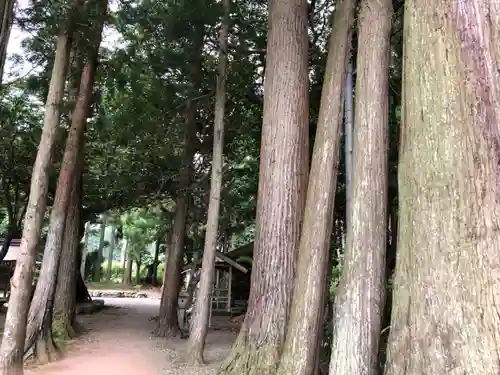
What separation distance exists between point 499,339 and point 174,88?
862 cm

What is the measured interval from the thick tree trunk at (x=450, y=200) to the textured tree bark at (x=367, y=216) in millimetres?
719

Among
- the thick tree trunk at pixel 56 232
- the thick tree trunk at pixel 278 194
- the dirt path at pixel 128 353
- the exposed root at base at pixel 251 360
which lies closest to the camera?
the exposed root at base at pixel 251 360

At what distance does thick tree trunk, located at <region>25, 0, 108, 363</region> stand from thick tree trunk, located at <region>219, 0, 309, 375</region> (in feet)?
12.3

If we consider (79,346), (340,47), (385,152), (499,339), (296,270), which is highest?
(340,47)

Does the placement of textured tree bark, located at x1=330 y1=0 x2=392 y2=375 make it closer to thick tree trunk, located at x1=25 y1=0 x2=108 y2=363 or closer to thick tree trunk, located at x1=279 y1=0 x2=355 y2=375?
thick tree trunk, located at x1=279 y1=0 x2=355 y2=375

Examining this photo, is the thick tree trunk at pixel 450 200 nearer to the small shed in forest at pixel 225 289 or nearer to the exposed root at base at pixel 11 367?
the exposed root at base at pixel 11 367

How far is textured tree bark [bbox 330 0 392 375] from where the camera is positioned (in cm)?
427

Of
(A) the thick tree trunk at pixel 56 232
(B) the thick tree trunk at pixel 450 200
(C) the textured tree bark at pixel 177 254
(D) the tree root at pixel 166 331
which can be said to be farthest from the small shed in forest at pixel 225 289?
(B) the thick tree trunk at pixel 450 200

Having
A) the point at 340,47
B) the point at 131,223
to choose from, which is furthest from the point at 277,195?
the point at 131,223

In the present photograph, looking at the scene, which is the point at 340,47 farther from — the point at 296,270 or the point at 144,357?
the point at 144,357

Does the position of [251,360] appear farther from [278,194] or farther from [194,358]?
[194,358]

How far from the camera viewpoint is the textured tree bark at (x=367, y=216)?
4.27 metres

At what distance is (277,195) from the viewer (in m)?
5.78

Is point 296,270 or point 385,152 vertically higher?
point 385,152
